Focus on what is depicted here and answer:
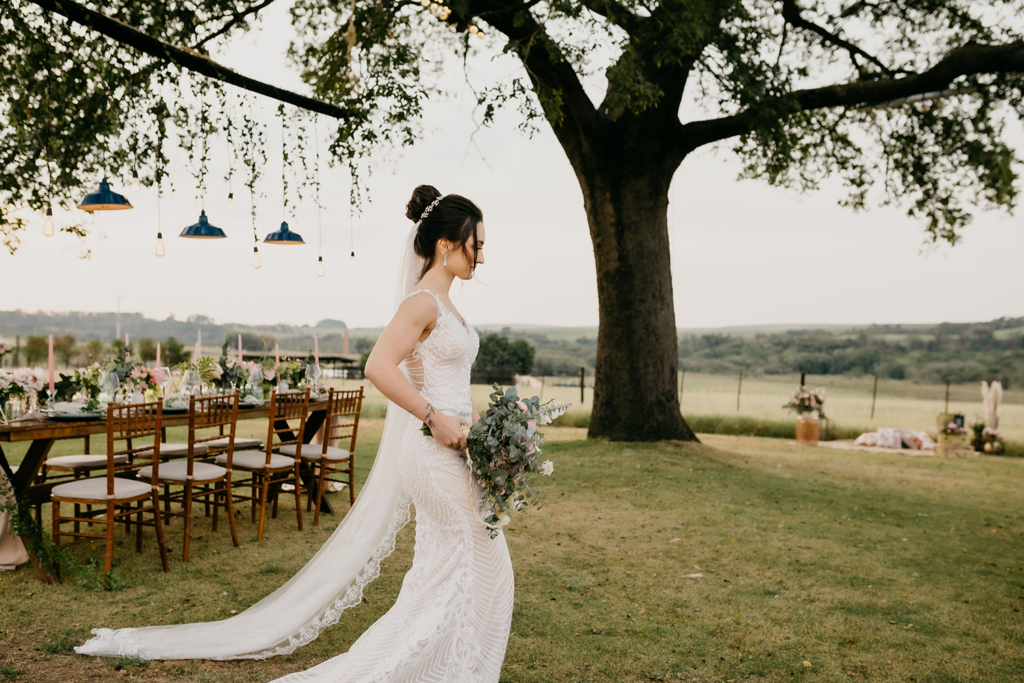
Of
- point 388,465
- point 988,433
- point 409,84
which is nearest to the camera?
point 388,465

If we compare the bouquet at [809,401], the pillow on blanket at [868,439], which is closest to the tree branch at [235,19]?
the bouquet at [809,401]

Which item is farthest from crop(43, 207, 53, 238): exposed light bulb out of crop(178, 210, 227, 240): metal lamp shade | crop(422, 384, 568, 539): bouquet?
crop(422, 384, 568, 539): bouquet

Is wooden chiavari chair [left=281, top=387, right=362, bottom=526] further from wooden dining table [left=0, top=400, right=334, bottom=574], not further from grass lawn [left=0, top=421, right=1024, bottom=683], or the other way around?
wooden dining table [left=0, top=400, right=334, bottom=574]

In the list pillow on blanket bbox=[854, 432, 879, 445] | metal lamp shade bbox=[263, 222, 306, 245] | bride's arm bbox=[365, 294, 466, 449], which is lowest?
pillow on blanket bbox=[854, 432, 879, 445]

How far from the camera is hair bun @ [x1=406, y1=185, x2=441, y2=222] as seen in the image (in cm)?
289

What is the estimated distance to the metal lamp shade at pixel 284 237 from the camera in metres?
8.16

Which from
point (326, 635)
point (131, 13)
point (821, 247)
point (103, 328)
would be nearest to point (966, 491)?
point (326, 635)

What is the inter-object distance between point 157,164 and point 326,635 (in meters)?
5.92

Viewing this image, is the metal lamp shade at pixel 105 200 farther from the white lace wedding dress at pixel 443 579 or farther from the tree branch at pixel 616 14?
the tree branch at pixel 616 14

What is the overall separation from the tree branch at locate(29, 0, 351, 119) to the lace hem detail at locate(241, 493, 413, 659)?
5.38 m

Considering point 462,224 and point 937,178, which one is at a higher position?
point 937,178

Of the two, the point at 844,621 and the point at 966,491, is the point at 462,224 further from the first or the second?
the point at 966,491

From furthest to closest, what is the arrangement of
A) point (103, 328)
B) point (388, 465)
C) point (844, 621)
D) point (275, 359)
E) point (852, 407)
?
point (103, 328) < point (852, 407) < point (275, 359) < point (844, 621) < point (388, 465)

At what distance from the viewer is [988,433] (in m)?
13.5
